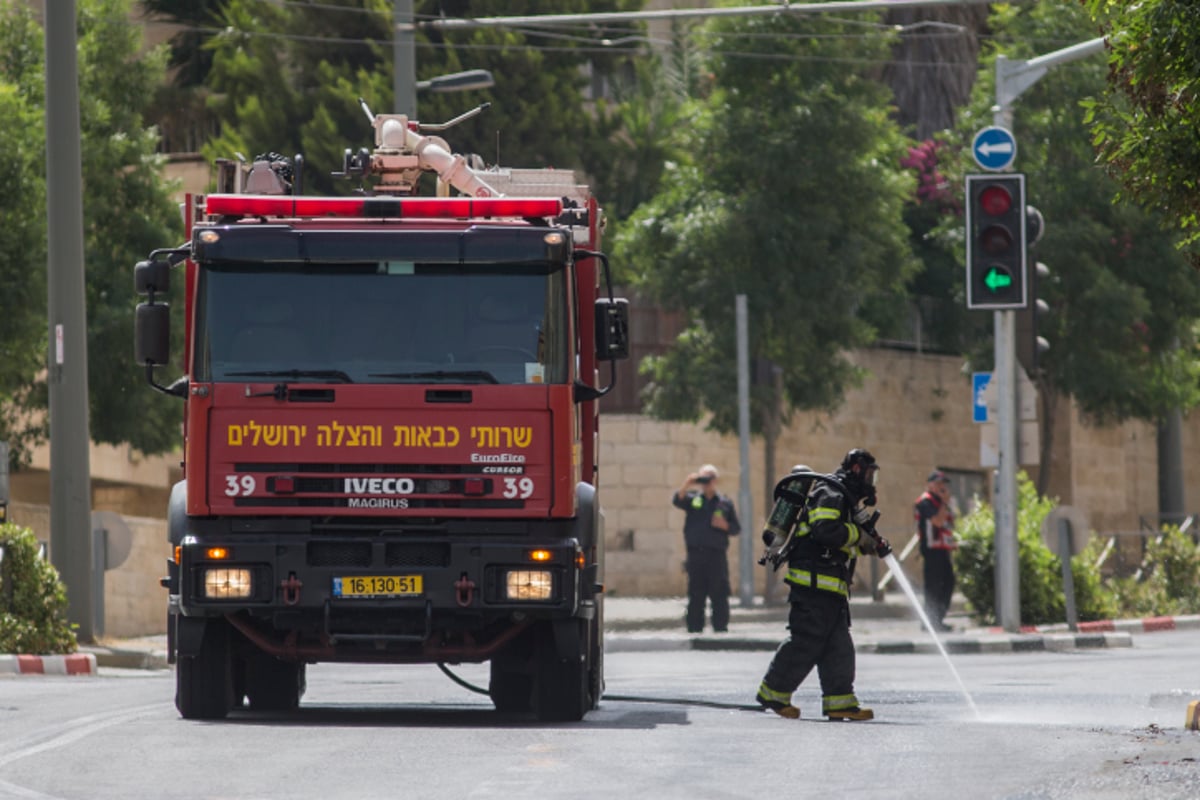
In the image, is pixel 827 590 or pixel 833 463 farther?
pixel 833 463

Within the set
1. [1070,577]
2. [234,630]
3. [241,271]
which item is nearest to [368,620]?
[234,630]

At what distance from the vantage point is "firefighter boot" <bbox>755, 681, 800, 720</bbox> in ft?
46.5

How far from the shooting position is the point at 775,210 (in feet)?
106

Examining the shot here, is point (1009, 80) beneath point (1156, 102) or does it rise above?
above

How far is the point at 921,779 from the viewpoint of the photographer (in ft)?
34.2

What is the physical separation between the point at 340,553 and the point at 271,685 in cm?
230

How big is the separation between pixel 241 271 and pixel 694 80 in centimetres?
2829

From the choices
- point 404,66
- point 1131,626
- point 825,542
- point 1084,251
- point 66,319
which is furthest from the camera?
point 1084,251

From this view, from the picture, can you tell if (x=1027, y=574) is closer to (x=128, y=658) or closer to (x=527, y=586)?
(x=128, y=658)

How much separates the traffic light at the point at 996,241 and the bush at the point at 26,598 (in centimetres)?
809

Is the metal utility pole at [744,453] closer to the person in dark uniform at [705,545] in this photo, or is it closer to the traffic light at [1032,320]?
the person in dark uniform at [705,545]

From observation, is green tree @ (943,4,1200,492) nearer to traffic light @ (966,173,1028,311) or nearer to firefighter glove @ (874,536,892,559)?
traffic light @ (966,173,1028,311)

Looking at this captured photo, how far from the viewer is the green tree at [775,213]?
31938 millimetres

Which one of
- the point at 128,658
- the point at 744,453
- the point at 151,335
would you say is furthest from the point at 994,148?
the point at 151,335
